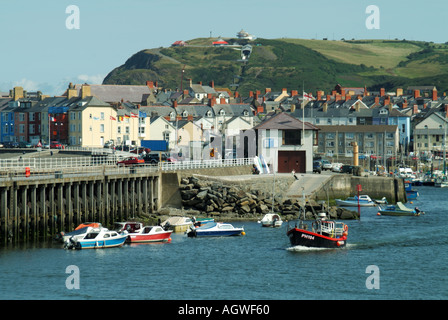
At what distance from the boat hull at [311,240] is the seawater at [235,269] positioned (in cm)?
57

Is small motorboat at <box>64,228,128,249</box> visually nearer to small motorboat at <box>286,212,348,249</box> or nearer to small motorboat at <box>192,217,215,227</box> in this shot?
small motorboat at <box>192,217,215,227</box>

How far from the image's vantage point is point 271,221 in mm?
74812

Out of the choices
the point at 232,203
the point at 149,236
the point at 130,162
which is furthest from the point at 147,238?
the point at 130,162

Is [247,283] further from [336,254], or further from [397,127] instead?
[397,127]

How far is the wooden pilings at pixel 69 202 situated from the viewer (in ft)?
205

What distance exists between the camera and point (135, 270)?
55.4m

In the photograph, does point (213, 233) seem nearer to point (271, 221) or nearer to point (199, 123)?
point (271, 221)

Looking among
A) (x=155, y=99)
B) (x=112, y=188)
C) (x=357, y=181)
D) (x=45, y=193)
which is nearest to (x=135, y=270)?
(x=45, y=193)

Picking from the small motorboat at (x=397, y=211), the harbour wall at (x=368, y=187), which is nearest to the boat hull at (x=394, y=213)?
the small motorboat at (x=397, y=211)

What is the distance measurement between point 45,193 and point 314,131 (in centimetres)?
4135

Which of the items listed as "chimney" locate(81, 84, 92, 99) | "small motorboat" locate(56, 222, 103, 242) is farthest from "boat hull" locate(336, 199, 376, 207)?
"chimney" locate(81, 84, 92, 99)

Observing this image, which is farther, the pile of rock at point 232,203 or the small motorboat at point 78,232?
the pile of rock at point 232,203

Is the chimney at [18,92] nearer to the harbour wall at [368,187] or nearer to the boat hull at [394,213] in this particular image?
the harbour wall at [368,187]

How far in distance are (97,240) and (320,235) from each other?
15812 mm
